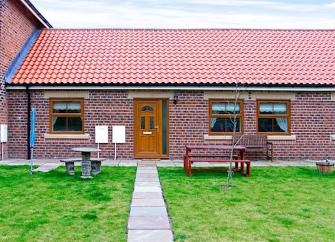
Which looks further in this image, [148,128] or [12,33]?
[12,33]

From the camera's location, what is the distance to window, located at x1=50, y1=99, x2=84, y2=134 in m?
15.6

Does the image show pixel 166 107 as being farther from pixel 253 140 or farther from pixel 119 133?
pixel 253 140

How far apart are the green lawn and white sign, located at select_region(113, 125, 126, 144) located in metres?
4.22

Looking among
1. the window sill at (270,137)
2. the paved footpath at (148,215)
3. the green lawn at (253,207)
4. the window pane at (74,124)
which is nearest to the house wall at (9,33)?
the window pane at (74,124)

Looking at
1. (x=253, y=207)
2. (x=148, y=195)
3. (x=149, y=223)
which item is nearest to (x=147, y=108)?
(x=148, y=195)

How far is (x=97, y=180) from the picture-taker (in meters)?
10.6

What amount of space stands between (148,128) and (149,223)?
9602 mm

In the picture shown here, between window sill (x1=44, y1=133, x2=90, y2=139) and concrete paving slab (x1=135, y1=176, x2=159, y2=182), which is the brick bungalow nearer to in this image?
window sill (x1=44, y1=133, x2=90, y2=139)

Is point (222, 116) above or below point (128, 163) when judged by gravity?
above

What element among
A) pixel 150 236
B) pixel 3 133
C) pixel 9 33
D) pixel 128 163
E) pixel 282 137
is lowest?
pixel 150 236

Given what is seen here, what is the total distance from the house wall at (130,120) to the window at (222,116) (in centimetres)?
23

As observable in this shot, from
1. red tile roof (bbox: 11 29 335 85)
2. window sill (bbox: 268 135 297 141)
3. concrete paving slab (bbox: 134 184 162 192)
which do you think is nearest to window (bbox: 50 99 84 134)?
red tile roof (bbox: 11 29 335 85)

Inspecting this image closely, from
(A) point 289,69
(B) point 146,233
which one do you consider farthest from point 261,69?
(B) point 146,233

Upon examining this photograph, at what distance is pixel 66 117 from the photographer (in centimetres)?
1567
